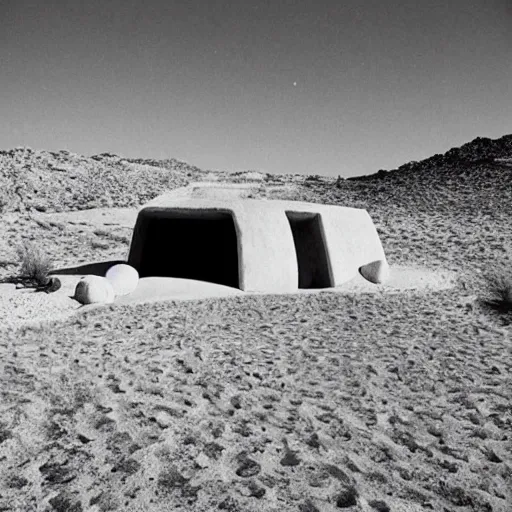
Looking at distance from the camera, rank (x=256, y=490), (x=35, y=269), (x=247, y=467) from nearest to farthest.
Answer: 1. (x=256, y=490)
2. (x=247, y=467)
3. (x=35, y=269)

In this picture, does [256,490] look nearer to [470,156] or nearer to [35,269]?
[35,269]

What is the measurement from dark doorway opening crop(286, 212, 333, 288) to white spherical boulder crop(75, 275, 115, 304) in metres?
3.34

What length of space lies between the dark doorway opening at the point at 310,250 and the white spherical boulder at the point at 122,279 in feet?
9.38

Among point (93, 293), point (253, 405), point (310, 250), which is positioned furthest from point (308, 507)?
point (310, 250)

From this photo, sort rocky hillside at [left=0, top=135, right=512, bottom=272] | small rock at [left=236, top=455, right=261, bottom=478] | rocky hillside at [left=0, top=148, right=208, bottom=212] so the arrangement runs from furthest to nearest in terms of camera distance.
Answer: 1. rocky hillside at [left=0, top=148, right=208, bottom=212]
2. rocky hillside at [left=0, top=135, right=512, bottom=272]
3. small rock at [left=236, top=455, right=261, bottom=478]

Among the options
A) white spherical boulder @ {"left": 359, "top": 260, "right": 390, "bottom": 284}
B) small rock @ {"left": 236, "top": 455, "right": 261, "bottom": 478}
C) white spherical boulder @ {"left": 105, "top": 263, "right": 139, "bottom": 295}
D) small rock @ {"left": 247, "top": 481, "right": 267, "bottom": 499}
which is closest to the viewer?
small rock @ {"left": 247, "top": 481, "right": 267, "bottom": 499}

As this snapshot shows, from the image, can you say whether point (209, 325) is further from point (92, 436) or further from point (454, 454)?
point (454, 454)

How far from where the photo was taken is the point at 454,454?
281 centimetres

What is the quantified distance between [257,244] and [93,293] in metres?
2.54

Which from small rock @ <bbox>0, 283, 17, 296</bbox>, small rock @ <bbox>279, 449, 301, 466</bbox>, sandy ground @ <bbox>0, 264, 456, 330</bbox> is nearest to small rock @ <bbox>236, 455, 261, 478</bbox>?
small rock @ <bbox>279, 449, 301, 466</bbox>

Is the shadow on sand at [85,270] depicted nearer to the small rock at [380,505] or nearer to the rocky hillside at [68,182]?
the small rock at [380,505]

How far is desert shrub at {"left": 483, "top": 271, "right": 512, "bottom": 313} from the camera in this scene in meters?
6.49

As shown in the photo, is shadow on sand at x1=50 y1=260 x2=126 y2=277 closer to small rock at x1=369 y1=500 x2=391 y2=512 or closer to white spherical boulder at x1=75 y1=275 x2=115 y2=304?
white spherical boulder at x1=75 y1=275 x2=115 y2=304

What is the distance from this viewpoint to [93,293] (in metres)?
6.47
